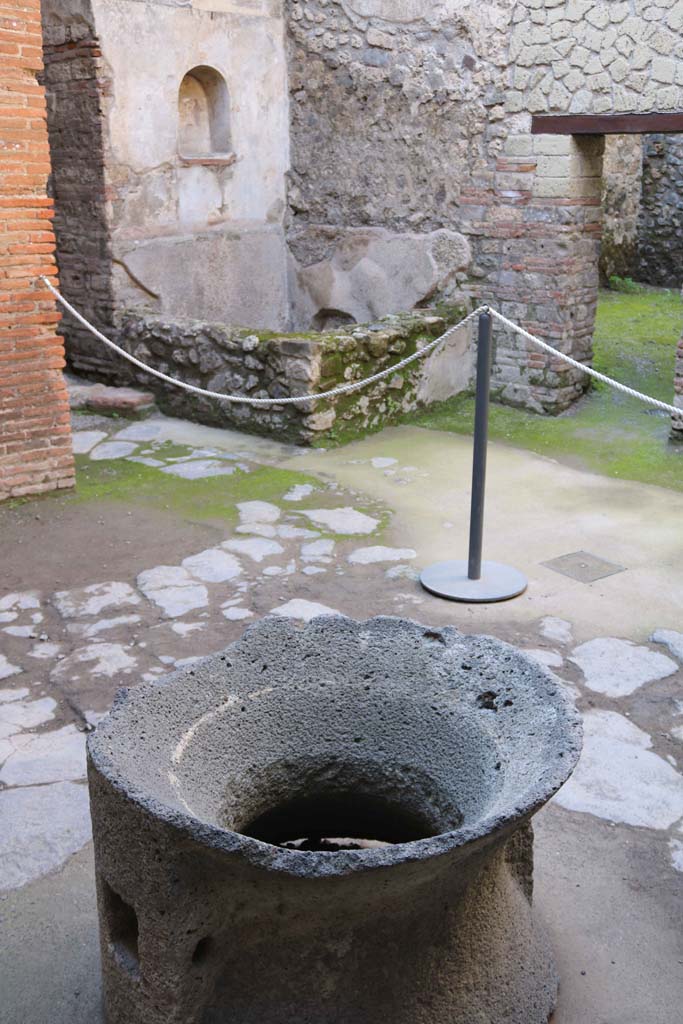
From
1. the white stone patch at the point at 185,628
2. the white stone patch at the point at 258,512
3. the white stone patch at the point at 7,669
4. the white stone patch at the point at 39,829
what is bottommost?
the white stone patch at the point at 39,829

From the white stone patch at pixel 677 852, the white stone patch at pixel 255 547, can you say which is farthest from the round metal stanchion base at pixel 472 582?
the white stone patch at pixel 677 852

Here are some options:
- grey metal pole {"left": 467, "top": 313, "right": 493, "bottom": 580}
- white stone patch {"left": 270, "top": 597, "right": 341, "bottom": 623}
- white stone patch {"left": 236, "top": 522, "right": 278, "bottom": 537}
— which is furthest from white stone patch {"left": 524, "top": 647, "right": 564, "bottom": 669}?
white stone patch {"left": 236, "top": 522, "right": 278, "bottom": 537}

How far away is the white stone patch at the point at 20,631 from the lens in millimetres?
4417

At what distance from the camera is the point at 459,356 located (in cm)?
823

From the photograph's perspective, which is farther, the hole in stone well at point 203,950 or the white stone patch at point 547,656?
the white stone patch at point 547,656

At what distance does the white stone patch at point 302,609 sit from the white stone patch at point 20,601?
109cm

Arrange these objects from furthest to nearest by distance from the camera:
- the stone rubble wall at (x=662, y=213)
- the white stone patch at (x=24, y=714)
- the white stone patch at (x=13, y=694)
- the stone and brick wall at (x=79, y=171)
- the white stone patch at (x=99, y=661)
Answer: the stone rubble wall at (x=662, y=213), the stone and brick wall at (x=79, y=171), the white stone patch at (x=99, y=661), the white stone patch at (x=13, y=694), the white stone patch at (x=24, y=714)

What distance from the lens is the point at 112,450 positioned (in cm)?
707

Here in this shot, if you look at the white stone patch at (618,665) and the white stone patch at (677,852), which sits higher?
the white stone patch at (618,665)

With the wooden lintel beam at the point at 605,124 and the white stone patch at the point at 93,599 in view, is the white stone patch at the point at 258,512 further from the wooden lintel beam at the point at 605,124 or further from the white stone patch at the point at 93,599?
the wooden lintel beam at the point at 605,124

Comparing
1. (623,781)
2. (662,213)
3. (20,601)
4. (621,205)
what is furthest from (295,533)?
(662,213)

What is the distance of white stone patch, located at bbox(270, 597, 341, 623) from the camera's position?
4.55 meters

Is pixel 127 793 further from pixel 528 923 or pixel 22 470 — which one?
pixel 22 470

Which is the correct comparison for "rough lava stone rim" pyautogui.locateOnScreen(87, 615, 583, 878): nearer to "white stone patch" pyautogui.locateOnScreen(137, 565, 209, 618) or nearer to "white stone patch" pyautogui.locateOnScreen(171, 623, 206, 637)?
"white stone patch" pyautogui.locateOnScreen(171, 623, 206, 637)
